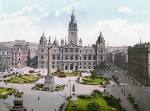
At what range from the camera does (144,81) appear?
69.3 metres

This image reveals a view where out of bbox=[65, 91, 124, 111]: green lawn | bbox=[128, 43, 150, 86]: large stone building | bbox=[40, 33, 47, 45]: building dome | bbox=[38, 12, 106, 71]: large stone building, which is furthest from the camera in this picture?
bbox=[40, 33, 47, 45]: building dome

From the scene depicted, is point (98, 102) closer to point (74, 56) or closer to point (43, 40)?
point (74, 56)

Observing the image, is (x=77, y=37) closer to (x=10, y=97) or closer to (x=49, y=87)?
(x=49, y=87)

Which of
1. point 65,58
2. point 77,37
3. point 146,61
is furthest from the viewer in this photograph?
point 77,37

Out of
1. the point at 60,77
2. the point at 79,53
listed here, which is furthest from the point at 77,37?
the point at 60,77

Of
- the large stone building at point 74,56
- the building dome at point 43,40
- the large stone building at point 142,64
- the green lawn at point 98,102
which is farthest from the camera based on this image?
the building dome at point 43,40

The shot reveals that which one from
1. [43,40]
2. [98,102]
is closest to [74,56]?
[43,40]

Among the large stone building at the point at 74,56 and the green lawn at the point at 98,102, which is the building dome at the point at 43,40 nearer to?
the large stone building at the point at 74,56

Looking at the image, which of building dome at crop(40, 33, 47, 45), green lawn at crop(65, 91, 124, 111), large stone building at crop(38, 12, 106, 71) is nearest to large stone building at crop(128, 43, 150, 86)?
green lawn at crop(65, 91, 124, 111)

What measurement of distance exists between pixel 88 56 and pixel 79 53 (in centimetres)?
316

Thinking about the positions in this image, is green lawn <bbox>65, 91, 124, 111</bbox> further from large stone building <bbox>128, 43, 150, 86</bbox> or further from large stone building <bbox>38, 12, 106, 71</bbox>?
large stone building <bbox>38, 12, 106, 71</bbox>

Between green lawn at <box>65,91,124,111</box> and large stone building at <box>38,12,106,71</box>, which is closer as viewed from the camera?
green lawn at <box>65,91,124,111</box>

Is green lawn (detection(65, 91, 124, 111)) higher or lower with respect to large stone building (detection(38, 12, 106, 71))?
lower

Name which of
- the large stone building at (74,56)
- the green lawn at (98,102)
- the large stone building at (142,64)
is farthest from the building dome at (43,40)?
the green lawn at (98,102)
